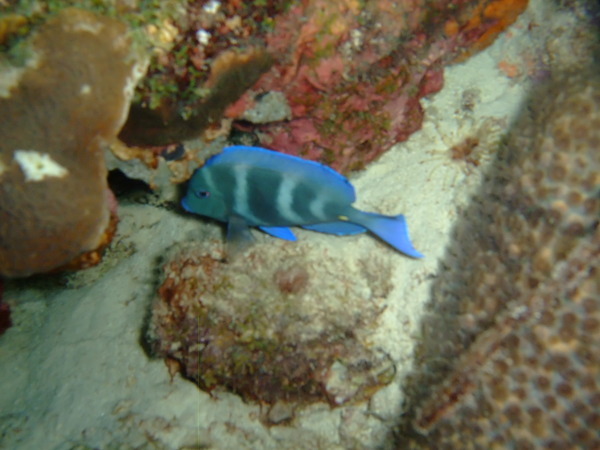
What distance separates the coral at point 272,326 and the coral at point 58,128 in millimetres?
904

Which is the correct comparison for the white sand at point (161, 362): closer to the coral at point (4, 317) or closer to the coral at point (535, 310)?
the coral at point (4, 317)

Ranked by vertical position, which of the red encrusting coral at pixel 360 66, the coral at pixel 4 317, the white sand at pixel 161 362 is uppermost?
the red encrusting coral at pixel 360 66

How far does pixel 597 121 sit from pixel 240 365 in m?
2.78

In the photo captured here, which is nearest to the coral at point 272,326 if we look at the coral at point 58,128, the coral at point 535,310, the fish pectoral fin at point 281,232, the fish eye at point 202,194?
the fish pectoral fin at point 281,232

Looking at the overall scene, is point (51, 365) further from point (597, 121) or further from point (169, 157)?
point (597, 121)

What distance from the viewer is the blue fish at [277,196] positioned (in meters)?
2.88

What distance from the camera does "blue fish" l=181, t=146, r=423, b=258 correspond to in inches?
113

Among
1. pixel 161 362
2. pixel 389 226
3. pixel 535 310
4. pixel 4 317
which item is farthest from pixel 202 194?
pixel 4 317

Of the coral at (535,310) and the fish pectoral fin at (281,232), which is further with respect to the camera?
the fish pectoral fin at (281,232)

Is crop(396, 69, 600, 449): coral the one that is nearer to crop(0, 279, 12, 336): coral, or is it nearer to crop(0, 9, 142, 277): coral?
crop(0, 9, 142, 277): coral

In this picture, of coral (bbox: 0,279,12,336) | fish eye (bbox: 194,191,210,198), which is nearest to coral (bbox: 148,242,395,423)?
fish eye (bbox: 194,191,210,198)

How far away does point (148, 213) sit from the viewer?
14.4 ft

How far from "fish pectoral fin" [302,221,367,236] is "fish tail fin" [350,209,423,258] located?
0.16m

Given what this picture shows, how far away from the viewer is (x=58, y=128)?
7.25ft
